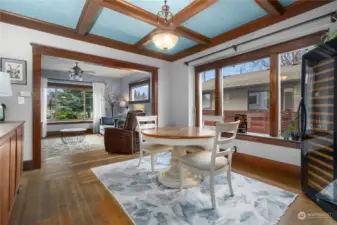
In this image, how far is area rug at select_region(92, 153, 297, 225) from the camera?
1.52 m

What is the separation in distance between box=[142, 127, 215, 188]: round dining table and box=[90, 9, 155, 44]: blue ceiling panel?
1.92 metres

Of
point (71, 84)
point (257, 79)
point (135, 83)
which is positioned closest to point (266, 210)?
point (257, 79)

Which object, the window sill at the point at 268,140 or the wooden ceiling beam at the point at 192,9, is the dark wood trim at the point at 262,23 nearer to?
the wooden ceiling beam at the point at 192,9

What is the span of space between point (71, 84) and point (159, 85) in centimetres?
453

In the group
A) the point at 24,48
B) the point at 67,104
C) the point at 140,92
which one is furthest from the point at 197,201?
the point at 67,104

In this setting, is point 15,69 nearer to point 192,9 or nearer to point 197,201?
point 192,9

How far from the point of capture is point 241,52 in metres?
3.25

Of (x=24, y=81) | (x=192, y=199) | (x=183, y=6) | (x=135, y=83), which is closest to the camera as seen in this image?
(x=192, y=199)

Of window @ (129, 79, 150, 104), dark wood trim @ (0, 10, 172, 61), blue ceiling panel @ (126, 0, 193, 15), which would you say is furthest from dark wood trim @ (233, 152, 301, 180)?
window @ (129, 79, 150, 104)

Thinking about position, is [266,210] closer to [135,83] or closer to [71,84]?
[135,83]

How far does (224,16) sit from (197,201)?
2762mm

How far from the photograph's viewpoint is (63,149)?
4.16 meters

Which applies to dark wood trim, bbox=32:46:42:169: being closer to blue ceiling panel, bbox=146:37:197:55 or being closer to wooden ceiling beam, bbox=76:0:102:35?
wooden ceiling beam, bbox=76:0:102:35

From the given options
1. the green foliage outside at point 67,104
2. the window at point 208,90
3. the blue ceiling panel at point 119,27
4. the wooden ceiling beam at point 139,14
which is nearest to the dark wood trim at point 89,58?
the blue ceiling panel at point 119,27
